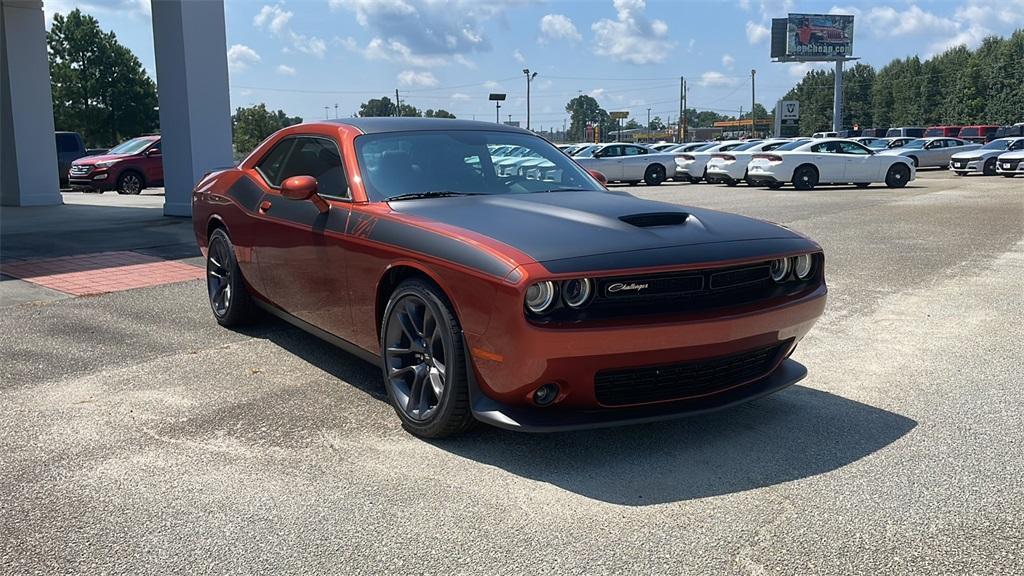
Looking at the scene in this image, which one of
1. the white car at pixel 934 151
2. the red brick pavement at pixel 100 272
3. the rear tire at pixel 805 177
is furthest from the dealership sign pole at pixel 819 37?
the red brick pavement at pixel 100 272

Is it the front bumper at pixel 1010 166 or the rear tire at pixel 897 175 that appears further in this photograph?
the front bumper at pixel 1010 166

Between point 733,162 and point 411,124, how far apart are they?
20.2 m

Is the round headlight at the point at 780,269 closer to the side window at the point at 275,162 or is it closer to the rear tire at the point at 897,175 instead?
the side window at the point at 275,162

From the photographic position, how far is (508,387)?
11.1 feet

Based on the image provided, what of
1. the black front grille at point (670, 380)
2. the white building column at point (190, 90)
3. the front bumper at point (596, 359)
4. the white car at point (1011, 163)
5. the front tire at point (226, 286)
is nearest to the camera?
the front bumper at point (596, 359)

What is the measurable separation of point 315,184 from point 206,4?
10.1 m

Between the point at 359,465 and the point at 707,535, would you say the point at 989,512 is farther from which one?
the point at 359,465

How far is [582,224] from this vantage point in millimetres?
3742

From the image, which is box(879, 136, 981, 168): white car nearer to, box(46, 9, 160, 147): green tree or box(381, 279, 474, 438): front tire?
box(381, 279, 474, 438): front tire

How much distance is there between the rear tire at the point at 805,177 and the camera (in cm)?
2202

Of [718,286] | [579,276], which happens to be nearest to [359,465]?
[579,276]

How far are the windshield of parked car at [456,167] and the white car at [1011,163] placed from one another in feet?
88.2

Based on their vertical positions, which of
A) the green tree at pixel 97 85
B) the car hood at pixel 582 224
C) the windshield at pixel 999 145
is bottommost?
the car hood at pixel 582 224

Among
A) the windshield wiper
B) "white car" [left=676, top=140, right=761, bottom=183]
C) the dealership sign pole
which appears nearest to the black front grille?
the windshield wiper
